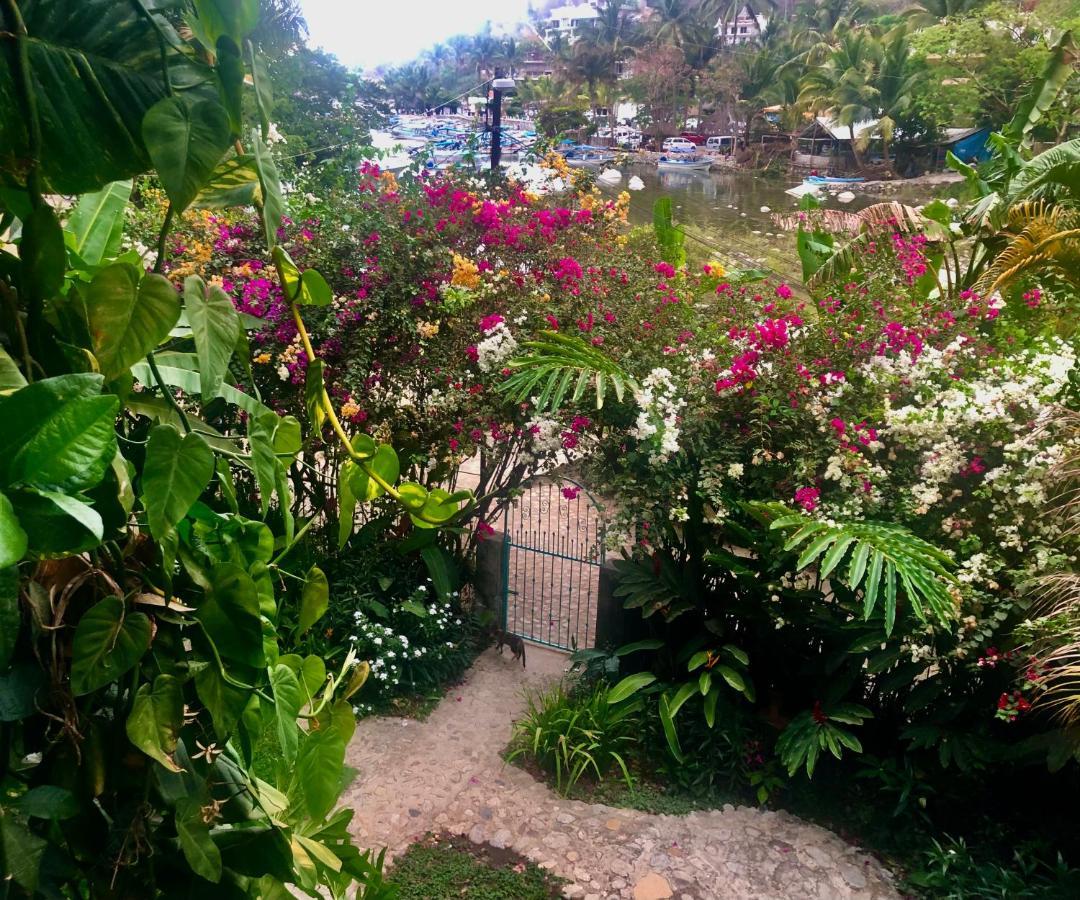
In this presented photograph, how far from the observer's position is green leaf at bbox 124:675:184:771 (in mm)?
671

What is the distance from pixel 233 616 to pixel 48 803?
7.3 inches


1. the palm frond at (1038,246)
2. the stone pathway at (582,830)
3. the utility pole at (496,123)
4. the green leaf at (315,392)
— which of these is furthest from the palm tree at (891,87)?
the green leaf at (315,392)

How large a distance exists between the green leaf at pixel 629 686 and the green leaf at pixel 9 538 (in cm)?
310

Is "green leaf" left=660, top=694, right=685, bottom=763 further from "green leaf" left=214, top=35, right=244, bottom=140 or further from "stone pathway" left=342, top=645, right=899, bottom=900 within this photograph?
"green leaf" left=214, top=35, right=244, bottom=140

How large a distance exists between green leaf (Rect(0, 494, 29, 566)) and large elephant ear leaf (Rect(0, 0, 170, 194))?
261 millimetres

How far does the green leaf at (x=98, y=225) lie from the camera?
33.4 inches

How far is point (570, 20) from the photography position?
15.1 m

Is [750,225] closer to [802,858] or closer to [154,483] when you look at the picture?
[802,858]

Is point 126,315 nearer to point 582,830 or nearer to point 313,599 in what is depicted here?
point 313,599

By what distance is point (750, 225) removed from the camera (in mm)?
18234

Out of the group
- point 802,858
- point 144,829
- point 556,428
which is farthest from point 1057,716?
point 144,829

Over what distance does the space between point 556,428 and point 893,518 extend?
1.32m

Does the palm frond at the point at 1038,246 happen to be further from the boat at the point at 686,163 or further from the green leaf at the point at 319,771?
the boat at the point at 686,163

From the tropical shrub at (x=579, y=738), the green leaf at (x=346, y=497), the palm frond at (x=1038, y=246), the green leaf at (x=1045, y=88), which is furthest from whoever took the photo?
the green leaf at (x=1045, y=88)
